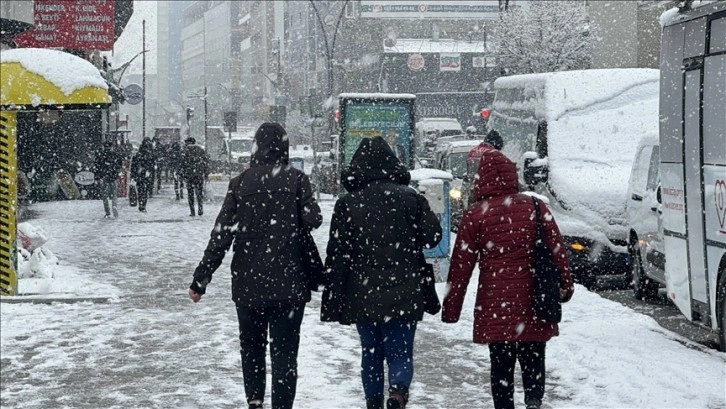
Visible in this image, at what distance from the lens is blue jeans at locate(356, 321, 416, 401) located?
670 centimetres

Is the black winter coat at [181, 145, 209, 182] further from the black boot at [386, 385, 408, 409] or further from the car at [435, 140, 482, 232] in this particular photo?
the black boot at [386, 385, 408, 409]

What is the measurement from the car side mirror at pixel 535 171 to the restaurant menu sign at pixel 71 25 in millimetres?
21421

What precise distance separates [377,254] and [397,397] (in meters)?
0.82

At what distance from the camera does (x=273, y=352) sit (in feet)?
22.5

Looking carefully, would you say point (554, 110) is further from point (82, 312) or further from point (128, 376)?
point (128, 376)

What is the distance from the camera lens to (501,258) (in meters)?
6.36

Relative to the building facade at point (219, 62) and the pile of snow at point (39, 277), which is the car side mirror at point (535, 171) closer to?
the pile of snow at point (39, 277)

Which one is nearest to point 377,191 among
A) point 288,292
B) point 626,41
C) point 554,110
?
point 288,292

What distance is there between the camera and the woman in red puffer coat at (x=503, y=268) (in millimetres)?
6316

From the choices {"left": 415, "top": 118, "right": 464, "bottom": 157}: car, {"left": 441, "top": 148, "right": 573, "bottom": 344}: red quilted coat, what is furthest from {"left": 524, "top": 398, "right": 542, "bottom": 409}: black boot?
{"left": 415, "top": 118, "right": 464, "bottom": 157}: car

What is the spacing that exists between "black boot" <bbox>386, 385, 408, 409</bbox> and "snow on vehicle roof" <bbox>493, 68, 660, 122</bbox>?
10.2 metres

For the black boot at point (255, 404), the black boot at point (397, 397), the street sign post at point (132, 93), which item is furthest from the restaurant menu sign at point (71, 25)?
the black boot at point (397, 397)

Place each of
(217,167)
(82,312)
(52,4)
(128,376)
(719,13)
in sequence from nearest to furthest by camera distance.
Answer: (128,376)
(719,13)
(82,312)
(52,4)
(217,167)

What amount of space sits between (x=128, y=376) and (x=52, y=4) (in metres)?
26.7
